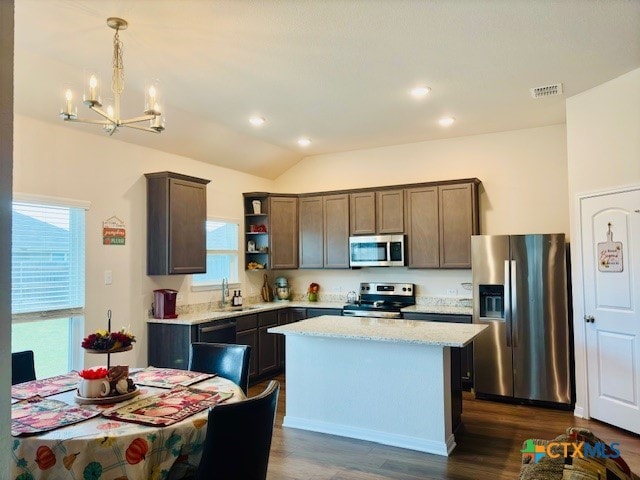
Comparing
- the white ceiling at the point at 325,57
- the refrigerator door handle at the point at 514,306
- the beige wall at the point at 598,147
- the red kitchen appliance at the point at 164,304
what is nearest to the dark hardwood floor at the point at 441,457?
the beige wall at the point at 598,147

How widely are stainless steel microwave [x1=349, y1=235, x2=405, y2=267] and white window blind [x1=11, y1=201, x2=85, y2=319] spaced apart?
3.17m

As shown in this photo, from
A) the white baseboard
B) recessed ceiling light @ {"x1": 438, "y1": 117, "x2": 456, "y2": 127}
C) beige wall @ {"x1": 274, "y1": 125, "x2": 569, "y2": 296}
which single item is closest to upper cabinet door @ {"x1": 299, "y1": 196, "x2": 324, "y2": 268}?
beige wall @ {"x1": 274, "y1": 125, "x2": 569, "y2": 296}

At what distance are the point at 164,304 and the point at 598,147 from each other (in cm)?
438

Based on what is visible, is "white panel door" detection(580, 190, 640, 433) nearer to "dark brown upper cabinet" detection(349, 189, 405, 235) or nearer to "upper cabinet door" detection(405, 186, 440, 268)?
"upper cabinet door" detection(405, 186, 440, 268)

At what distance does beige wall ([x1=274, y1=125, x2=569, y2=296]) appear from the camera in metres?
5.31

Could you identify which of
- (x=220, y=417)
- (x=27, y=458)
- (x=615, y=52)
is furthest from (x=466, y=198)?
(x=27, y=458)

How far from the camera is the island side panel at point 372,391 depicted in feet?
11.4

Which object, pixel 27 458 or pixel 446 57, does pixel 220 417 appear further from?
pixel 446 57

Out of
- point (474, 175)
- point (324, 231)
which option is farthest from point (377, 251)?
point (474, 175)

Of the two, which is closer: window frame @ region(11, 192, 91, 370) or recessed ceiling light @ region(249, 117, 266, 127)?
window frame @ region(11, 192, 91, 370)

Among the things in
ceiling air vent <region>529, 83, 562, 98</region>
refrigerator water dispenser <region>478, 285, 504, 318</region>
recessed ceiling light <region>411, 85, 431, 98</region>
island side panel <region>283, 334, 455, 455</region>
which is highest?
recessed ceiling light <region>411, 85, 431, 98</region>

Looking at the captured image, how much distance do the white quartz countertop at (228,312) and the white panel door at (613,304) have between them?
112 inches

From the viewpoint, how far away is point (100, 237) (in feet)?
14.5

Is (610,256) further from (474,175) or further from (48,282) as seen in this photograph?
(48,282)
